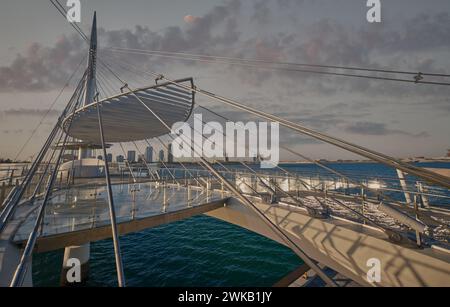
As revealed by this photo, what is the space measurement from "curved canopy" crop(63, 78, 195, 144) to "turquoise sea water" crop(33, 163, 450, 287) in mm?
6424

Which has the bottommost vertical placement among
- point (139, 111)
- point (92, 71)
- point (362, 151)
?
point (362, 151)

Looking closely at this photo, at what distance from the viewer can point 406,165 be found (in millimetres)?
2617

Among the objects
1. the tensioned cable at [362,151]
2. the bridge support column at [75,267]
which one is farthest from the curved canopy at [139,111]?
the bridge support column at [75,267]

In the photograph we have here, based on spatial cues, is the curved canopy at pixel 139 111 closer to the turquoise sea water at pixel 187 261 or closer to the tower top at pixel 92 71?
the tower top at pixel 92 71

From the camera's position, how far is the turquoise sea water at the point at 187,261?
8.34 m

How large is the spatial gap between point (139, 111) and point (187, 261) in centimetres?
755

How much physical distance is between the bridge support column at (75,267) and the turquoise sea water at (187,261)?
35cm

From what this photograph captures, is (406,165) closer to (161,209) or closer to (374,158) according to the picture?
(374,158)

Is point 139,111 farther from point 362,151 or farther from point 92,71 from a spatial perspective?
point 92,71

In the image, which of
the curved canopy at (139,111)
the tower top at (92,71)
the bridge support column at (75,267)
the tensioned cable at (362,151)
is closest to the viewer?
the tensioned cable at (362,151)

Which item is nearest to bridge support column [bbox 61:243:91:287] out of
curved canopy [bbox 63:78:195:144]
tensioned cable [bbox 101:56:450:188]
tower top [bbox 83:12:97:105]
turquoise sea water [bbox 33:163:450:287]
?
turquoise sea water [bbox 33:163:450:287]

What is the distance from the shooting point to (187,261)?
9859 millimetres

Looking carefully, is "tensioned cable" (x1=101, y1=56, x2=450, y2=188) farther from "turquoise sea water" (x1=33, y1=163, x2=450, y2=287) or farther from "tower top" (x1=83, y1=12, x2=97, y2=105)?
"tower top" (x1=83, y1=12, x2=97, y2=105)

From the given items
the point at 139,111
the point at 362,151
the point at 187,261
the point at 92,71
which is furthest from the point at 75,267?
the point at 92,71
